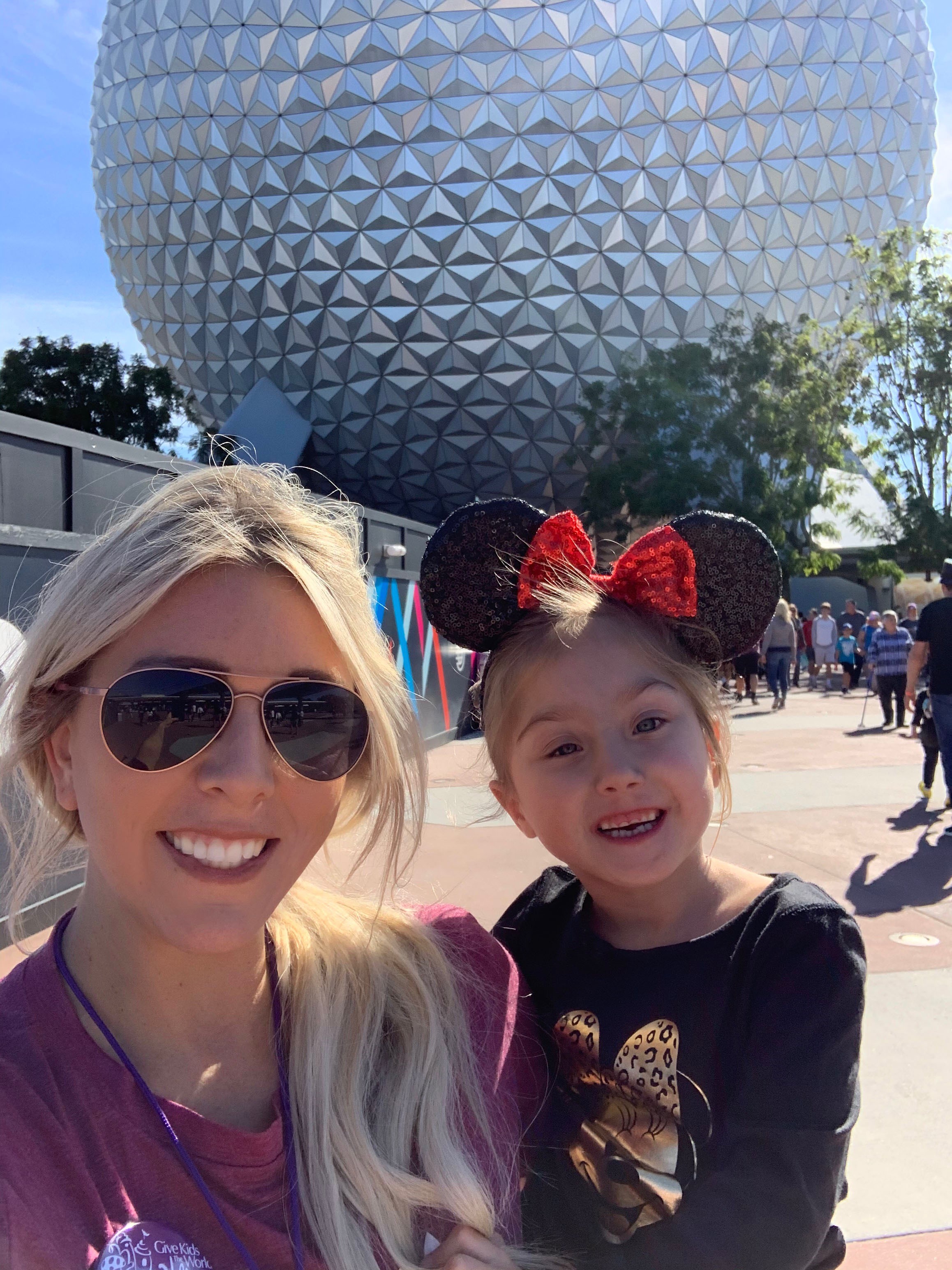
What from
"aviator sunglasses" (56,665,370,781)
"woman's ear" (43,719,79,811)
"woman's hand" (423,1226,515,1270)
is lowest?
"woman's hand" (423,1226,515,1270)

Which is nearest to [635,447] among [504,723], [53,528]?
[53,528]

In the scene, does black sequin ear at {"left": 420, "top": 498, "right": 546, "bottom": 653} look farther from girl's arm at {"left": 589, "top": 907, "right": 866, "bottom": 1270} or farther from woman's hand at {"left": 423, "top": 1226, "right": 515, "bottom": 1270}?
woman's hand at {"left": 423, "top": 1226, "right": 515, "bottom": 1270}

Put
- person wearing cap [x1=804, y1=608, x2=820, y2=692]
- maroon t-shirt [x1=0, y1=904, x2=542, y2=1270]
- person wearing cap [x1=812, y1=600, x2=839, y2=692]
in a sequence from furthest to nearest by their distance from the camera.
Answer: person wearing cap [x1=804, y1=608, x2=820, y2=692]
person wearing cap [x1=812, y1=600, x2=839, y2=692]
maroon t-shirt [x1=0, y1=904, x2=542, y2=1270]

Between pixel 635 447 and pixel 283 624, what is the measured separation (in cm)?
2260

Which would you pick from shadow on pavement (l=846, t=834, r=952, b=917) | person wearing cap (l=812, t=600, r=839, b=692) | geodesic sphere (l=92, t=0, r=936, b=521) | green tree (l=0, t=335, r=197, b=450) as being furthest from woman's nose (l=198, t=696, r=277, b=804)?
green tree (l=0, t=335, r=197, b=450)

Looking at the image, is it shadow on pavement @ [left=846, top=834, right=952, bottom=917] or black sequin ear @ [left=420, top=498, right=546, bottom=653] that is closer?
black sequin ear @ [left=420, top=498, right=546, bottom=653]

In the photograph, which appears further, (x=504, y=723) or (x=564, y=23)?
(x=564, y=23)

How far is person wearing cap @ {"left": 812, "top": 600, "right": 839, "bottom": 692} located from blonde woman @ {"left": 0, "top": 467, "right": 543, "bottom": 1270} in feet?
64.7

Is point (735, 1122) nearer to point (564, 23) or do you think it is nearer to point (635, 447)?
point (635, 447)

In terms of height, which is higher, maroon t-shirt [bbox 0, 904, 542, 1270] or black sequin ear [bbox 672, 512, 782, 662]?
black sequin ear [bbox 672, 512, 782, 662]

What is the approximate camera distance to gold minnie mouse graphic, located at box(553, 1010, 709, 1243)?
1525mm

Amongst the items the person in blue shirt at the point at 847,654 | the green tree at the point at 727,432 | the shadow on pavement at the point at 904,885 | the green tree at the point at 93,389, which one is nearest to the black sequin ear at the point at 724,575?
the shadow on pavement at the point at 904,885

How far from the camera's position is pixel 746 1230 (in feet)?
4.55

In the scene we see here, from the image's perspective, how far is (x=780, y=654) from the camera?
14727 millimetres
